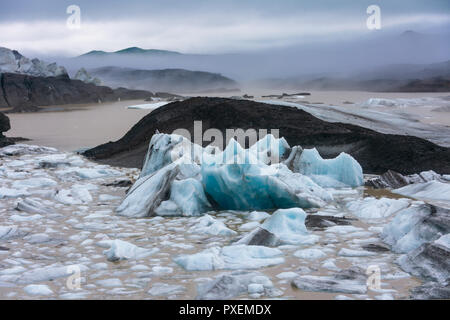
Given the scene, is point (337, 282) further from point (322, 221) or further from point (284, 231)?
point (322, 221)

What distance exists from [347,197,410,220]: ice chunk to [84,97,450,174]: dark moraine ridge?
2.16m

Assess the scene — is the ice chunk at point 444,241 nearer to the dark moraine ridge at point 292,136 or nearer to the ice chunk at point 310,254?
the ice chunk at point 310,254

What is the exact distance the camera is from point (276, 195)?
5.93m

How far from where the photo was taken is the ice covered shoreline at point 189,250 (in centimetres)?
362

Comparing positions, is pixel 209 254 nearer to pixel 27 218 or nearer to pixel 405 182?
pixel 27 218

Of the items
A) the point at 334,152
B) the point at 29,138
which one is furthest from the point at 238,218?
the point at 29,138

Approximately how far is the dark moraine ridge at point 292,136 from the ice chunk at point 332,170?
1.06 metres

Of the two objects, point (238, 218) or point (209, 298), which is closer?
point (209, 298)

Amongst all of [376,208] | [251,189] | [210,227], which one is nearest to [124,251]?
[210,227]

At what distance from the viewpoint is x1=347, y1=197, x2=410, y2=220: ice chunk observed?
18.2 ft

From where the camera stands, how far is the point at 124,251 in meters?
4.35

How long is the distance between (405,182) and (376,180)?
35cm

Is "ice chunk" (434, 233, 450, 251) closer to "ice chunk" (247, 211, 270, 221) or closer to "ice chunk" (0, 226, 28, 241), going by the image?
"ice chunk" (247, 211, 270, 221)

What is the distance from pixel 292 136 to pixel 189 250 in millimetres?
5166
